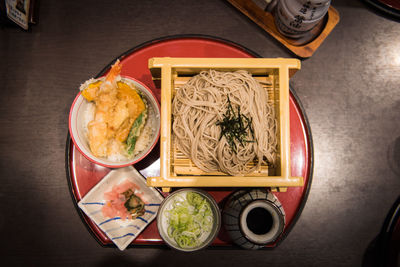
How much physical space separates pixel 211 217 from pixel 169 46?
1165 millimetres

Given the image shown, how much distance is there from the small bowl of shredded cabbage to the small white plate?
14cm

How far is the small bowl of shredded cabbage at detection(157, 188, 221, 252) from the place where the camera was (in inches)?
55.9

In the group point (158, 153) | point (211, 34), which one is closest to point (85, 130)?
point (158, 153)

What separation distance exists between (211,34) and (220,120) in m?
0.83

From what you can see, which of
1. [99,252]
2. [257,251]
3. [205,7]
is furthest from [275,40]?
[99,252]

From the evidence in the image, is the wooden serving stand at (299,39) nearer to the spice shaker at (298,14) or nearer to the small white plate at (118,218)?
the spice shaker at (298,14)

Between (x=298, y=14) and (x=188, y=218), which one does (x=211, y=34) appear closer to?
(x=298, y=14)

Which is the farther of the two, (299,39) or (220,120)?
(299,39)

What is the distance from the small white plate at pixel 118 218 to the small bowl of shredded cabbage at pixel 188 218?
0.46 ft

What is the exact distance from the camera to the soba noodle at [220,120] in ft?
4.67

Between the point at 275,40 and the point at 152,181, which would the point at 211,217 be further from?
the point at 275,40

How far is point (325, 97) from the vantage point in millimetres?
1860

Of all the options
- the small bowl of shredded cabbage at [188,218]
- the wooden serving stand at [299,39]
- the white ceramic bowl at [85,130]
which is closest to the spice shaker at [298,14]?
the wooden serving stand at [299,39]

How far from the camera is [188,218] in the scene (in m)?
1.46
